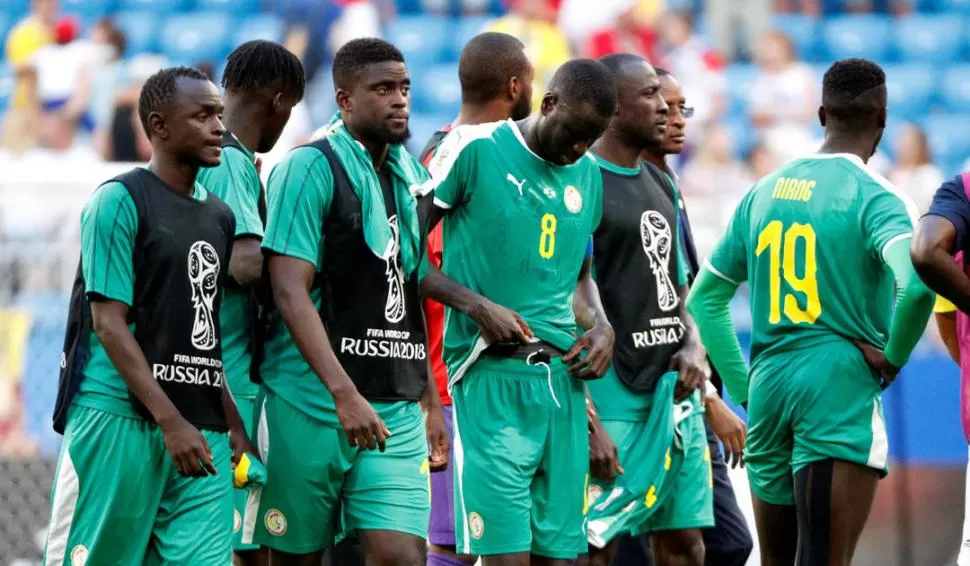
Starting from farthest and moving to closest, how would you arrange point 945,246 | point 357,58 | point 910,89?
point 910,89
point 357,58
point 945,246

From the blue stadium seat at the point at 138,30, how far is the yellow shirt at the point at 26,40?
0.74 meters

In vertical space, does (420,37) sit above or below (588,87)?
above

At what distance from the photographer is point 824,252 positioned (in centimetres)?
614

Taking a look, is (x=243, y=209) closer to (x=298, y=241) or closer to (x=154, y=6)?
(x=298, y=241)

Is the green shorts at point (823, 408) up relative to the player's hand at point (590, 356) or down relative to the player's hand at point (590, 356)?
down

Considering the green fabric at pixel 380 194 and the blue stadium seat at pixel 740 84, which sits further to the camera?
the blue stadium seat at pixel 740 84

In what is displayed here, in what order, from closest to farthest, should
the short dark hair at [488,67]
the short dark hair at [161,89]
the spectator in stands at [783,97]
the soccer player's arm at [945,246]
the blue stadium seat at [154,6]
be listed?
the soccer player's arm at [945,246] → the short dark hair at [161,89] → the short dark hair at [488,67] → the spectator in stands at [783,97] → the blue stadium seat at [154,6]

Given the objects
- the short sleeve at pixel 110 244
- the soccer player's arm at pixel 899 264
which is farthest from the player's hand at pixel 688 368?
the short sleeve at pixel 110 244

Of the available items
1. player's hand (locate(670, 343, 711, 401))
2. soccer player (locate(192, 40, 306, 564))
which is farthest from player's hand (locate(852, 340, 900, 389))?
soccer player (locate(192, 40, 306, 564))

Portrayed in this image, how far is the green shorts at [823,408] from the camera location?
6117 mm

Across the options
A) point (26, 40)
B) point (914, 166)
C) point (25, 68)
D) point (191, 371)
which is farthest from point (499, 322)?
point (26, 40)

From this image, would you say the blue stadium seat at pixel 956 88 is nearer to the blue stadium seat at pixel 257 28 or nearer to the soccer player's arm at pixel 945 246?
the blue stadium seat at pixel 257 28

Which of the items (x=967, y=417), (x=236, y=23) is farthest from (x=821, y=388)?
(x=236, y=23)

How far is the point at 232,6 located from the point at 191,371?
12.0m
